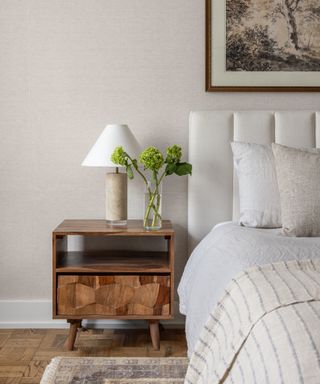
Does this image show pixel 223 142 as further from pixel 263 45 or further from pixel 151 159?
pixel 263 45

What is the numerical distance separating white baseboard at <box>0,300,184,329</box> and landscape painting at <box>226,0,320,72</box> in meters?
1.44

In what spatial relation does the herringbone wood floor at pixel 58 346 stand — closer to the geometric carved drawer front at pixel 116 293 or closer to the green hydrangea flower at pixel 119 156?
the geometric carved drawer front at pixel 116 293

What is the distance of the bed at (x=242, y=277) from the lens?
1.44m

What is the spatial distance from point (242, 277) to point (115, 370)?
3.42 ft

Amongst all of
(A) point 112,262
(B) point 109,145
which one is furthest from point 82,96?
(A) point 112,262

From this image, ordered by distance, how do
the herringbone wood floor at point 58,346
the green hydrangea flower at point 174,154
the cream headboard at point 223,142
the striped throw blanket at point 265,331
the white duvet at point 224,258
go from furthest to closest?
the cream headboard at point 223,142, the green hydrangea flower at point 174,154, the herringbone wood floor at point 58,346, the white duvet at point 224,258, the striped throw blanket at point 265,331

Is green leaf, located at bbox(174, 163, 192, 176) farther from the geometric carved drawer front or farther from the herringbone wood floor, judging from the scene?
the herringbone wood floor

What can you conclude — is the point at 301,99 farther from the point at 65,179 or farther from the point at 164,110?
the point at 65,179

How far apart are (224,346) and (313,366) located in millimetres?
481

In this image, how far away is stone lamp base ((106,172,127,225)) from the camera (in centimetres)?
313

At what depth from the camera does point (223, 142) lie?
3.28m

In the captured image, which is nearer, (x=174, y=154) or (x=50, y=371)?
(x=50, y=371)

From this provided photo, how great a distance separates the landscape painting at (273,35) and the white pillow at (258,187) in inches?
22.8

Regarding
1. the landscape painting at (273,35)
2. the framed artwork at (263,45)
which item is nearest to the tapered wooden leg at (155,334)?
the framed artwork at (263,45)
